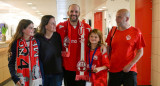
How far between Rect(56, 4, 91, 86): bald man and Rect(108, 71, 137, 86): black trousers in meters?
0.42

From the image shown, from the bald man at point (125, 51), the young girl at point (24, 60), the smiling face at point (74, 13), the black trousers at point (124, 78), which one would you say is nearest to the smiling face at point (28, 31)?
the young girl at point (24, 60)

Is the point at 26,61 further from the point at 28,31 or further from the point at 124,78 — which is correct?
the point at 124,78

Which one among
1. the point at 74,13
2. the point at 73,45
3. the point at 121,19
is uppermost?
the point at 74,13

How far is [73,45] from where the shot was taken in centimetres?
223

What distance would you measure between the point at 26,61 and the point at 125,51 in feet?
4.17

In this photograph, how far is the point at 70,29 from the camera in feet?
7.27

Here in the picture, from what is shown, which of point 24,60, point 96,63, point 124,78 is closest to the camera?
point 24,60

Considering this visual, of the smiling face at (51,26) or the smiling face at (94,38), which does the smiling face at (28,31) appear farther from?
the smiling face at (94,38)

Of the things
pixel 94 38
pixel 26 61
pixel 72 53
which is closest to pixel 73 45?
pixel 72 53

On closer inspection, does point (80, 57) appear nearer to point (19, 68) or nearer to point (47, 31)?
point (47, 31)

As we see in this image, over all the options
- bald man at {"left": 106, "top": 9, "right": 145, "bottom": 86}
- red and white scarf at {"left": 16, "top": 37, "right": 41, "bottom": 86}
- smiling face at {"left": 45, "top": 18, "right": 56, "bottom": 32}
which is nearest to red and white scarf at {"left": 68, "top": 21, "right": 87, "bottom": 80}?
smiling face at {"left": 45, "top": 18, "right": 56, "bottom": 32}

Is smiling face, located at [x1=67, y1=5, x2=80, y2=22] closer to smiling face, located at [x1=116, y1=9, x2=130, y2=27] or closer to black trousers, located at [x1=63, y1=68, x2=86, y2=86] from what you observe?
smiling face, located at [x1=116, y1=9, x2=130, y2=27]

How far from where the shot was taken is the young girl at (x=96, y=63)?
6.64 ft

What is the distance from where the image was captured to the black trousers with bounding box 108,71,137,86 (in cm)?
209
